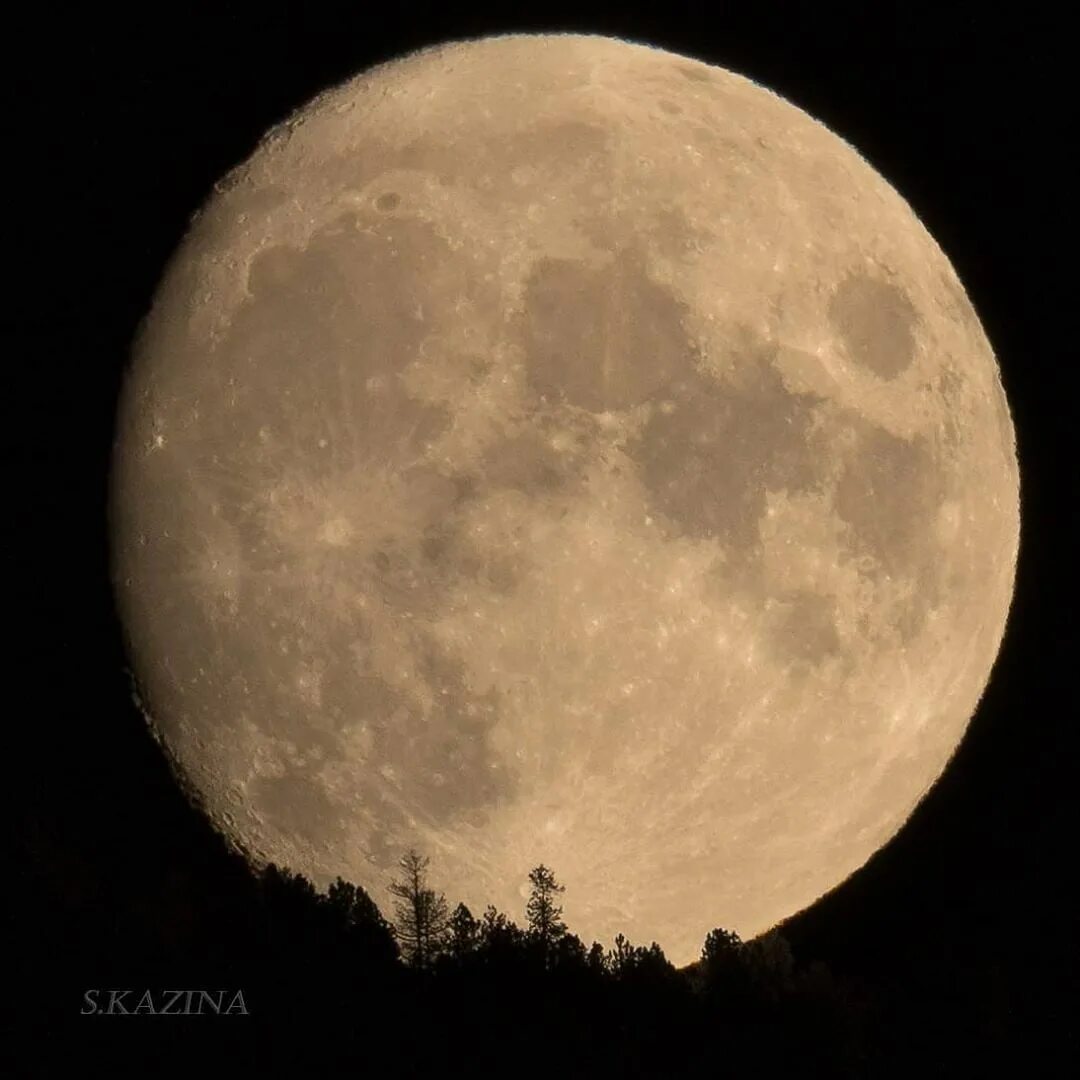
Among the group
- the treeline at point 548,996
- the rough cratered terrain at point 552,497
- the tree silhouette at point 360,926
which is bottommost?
the treeline at point 548,996

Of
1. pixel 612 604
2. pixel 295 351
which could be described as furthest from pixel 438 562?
pixel 295 351

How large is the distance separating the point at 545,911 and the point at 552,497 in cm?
159

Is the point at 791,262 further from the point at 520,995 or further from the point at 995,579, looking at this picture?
the point at 520,995

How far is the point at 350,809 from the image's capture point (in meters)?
5.45

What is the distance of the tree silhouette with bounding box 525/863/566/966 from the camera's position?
16.2ft

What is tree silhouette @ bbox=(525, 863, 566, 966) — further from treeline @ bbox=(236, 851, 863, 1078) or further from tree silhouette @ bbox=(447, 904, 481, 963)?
tree silhouette @ bbox=(447, 904, 481, 963)

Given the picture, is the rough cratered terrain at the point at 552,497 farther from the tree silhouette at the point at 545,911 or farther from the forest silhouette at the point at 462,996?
the forest silhouette at the point at 462,996

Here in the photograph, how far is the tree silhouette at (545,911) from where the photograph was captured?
16.2 ft

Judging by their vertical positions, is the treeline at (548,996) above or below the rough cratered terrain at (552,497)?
below

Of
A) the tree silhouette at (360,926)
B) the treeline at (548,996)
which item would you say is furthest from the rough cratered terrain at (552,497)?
the treeline at (548,996)

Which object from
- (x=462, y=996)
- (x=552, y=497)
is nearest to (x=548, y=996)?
(x=462, y=996)

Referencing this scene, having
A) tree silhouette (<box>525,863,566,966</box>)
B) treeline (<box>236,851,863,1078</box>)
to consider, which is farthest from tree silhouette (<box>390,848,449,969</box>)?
tree silhouette (<box>525,863,566,966</box>)

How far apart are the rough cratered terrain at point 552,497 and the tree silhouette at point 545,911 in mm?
79

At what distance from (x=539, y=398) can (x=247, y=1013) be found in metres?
2.51
